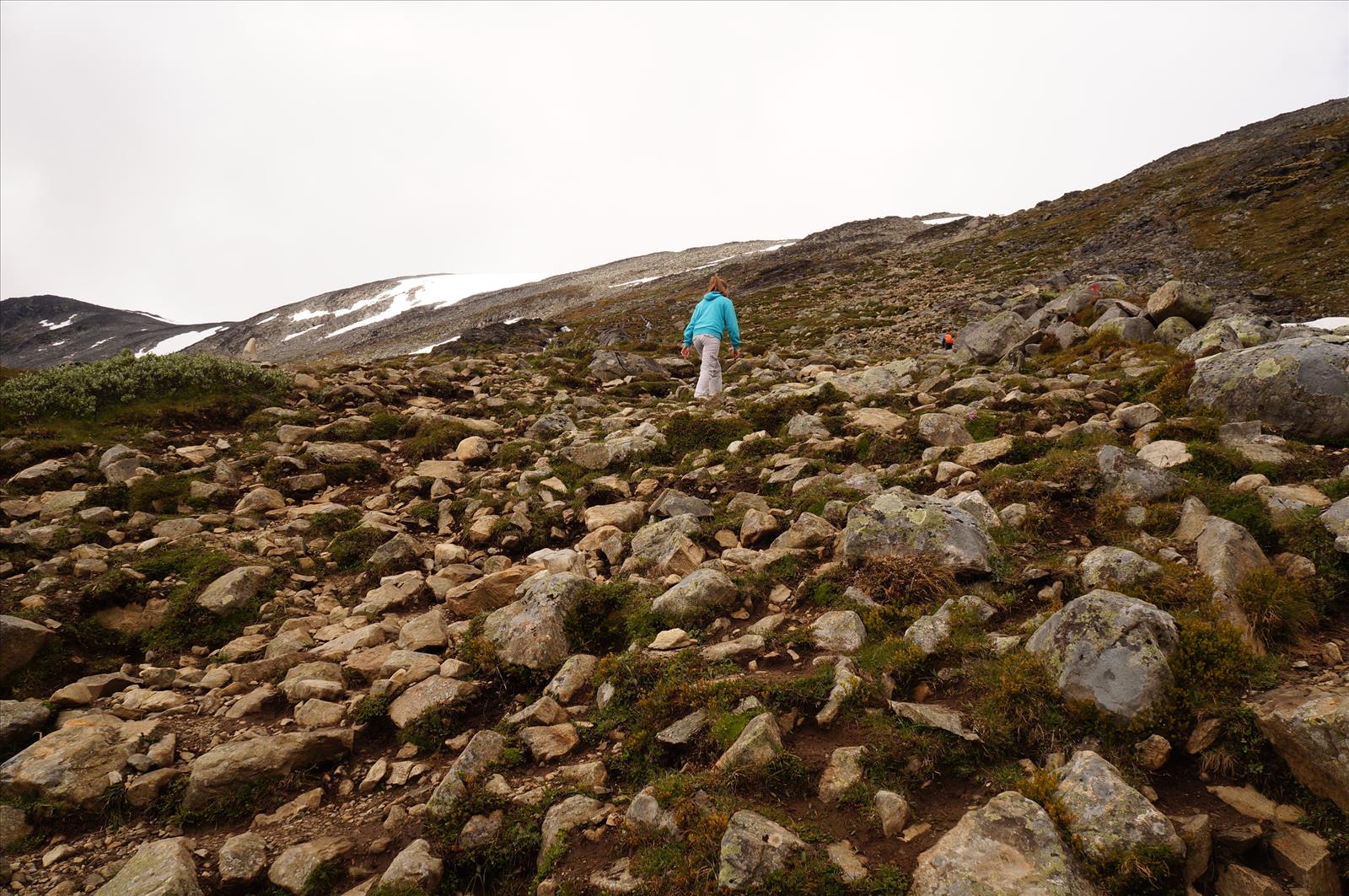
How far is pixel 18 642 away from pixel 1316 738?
31.8 ft

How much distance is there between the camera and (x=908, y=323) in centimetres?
2523

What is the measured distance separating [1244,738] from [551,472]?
8634 mm

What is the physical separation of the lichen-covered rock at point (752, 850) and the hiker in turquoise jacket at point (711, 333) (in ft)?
38.5

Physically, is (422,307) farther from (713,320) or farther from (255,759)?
(255,759)

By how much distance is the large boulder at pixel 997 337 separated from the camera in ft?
47.6

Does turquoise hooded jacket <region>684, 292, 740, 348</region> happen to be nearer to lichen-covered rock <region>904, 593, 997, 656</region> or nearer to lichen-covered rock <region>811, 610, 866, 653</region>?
lichen-covered rock <region>811, 610, 866, 653</region>

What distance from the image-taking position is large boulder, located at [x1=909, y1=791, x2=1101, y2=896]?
293 centimetres

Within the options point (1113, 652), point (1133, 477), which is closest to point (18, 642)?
point (1113, 652)

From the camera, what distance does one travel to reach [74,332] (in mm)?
127375

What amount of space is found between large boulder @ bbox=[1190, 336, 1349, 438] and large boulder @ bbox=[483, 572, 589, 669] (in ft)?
26.3

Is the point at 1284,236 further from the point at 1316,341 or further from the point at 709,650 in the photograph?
the point at 709,650

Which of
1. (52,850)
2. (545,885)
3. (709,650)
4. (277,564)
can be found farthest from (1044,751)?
(277,564)

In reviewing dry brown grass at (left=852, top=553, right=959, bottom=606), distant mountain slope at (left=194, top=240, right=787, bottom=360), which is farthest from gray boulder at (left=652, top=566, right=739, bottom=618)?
distant mountain slope at (left=194, top=240, right=787, bottom=360)

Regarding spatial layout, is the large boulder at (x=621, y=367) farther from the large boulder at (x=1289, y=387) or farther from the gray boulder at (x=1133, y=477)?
the gray boulder at (x=1133, y=477)
